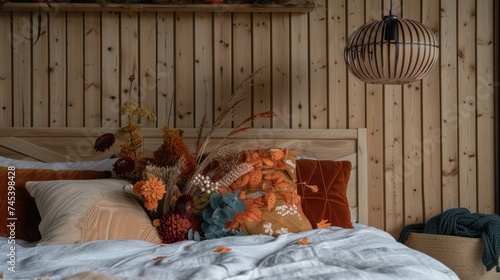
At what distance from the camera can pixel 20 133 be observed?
3.21 metres

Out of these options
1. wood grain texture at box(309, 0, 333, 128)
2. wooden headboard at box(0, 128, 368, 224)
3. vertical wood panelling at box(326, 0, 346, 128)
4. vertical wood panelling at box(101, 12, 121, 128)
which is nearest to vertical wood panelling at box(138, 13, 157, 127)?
vertical wood panelling at box(101, 12, 121, 128)

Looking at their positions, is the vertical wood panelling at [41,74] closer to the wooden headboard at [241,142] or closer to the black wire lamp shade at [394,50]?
the wooden headboard at [241,142]

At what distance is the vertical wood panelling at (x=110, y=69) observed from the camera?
3297 millimetres

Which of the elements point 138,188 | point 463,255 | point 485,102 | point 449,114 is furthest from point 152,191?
point 485,102

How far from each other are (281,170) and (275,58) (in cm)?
88

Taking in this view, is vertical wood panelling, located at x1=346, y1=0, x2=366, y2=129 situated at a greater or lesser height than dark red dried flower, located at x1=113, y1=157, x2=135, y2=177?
greater

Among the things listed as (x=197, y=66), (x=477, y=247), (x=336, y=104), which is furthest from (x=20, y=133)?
(x=477, y=247)

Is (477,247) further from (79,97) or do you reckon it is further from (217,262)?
(79,97)

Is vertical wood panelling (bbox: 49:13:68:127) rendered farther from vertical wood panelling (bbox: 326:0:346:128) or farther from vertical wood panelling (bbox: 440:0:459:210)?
vertical wood panelling (bbox: 440:0:459:210)

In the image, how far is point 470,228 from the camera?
3.05 metres

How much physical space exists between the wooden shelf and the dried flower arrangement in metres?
0.72

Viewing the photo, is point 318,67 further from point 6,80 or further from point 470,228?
point 6,80

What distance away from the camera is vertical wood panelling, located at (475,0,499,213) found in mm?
3359

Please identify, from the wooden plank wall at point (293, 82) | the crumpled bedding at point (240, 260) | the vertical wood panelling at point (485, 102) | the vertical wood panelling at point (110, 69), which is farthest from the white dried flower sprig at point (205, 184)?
the vertical wood panelling at point (485, 102)
